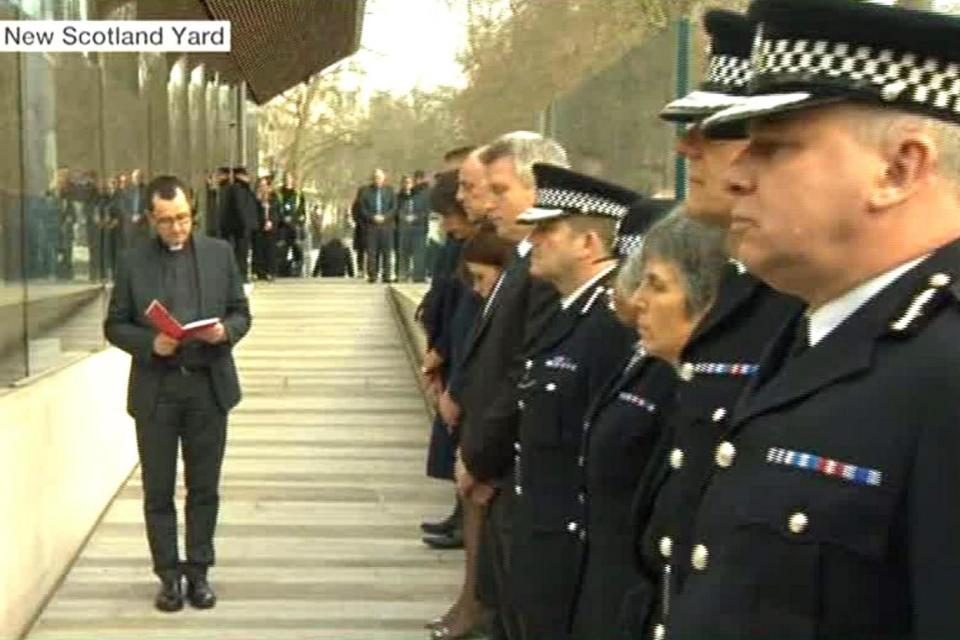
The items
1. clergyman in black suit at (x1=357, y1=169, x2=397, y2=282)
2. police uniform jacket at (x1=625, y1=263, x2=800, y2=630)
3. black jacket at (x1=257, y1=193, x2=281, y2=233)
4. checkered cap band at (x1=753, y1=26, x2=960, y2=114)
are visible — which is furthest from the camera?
black jacket at (x1=257, y1=193, x2=281, y2=233)

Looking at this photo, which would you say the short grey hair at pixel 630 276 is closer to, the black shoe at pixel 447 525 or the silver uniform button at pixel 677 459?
the silver uniform button at pixel 677 459

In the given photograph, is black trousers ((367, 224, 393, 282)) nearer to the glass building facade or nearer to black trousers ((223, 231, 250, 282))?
black trousers ((223, 231, 250, 282))

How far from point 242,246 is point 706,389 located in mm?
16252

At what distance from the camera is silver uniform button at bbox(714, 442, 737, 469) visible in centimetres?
167

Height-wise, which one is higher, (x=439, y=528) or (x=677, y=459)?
(x=677, y=459)

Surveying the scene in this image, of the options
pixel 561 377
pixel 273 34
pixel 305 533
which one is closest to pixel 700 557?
pixel 561 377

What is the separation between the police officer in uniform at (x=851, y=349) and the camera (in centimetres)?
149

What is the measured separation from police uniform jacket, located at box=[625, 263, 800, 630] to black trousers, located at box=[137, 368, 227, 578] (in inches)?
133

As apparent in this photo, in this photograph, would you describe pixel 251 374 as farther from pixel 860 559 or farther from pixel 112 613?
pixel 860 559

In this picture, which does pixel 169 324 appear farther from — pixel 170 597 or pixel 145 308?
pixel 170 597

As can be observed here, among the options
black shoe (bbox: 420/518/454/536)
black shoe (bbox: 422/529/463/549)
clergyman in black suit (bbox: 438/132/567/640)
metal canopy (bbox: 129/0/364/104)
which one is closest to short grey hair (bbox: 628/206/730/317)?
clergyman in black suit (bbox: 438/132/567/640)

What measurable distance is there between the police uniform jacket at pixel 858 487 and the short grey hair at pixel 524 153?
286 cm

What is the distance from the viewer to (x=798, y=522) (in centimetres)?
154

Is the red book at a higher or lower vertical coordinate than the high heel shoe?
higher
